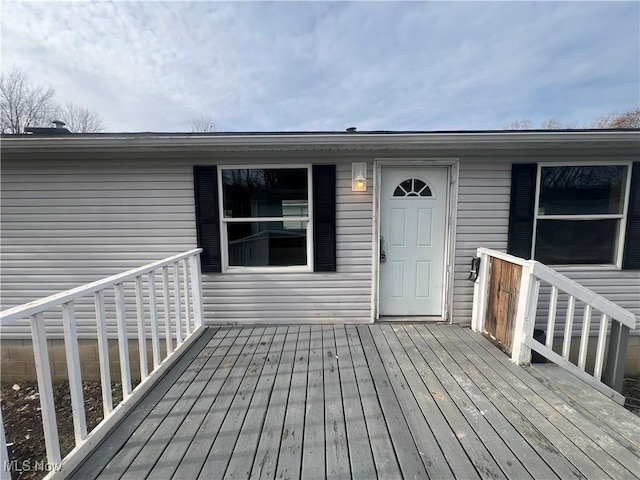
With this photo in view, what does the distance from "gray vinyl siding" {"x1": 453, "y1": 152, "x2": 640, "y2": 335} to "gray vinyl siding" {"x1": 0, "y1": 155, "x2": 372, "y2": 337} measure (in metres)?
1.11

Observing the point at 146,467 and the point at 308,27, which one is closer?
the point at 146,467

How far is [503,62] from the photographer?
6.83 m

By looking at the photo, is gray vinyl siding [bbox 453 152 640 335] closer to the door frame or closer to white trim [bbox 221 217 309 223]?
the door frame

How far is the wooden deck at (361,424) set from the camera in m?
1.43

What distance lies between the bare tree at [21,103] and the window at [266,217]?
12375 mm

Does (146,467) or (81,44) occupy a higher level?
(81,44)

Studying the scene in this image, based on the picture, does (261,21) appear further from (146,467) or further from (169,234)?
(146,467)

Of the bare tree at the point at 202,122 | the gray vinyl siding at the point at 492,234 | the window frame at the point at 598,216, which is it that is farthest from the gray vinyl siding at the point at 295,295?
the bare tree at the point at 202,122

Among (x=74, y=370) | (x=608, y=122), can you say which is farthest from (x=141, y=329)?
(x=608, y=122)

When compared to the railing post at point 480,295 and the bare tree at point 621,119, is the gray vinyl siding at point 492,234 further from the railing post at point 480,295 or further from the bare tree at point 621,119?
the bare tree at point 621,119

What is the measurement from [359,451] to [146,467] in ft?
3.62

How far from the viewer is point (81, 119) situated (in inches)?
493

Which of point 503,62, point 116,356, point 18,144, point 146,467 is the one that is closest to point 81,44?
point 18,144

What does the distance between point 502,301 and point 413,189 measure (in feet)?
4.99
